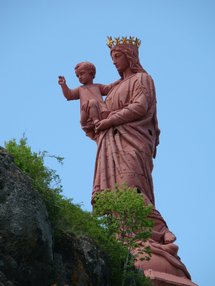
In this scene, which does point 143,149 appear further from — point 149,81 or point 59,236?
point 59,236

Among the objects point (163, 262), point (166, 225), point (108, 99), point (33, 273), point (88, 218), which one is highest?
point (108, 99)

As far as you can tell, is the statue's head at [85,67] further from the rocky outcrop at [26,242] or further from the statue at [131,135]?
the rocky outcrop at [26,242]

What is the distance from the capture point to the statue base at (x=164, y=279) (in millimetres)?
18516

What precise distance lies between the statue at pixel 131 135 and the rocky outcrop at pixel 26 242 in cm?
831

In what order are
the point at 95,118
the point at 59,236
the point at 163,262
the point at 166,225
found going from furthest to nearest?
the point at 95,118 < the point at 166,225 < the point at 163,262 < the point at 59,236

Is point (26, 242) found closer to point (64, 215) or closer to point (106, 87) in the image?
point (64, 215)

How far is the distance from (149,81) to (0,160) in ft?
42.0

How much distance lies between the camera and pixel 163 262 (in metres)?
19.6

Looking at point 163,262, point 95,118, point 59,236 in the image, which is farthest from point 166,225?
point 59,236

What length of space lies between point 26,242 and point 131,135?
39.1 ft


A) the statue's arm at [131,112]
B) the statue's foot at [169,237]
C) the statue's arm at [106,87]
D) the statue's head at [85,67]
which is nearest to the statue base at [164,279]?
the statue's foot at [169,237]

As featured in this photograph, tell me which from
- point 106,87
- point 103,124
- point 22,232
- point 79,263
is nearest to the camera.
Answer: point 22,232

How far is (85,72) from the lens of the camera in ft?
80.4

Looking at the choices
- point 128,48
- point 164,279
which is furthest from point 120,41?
point 164,279
